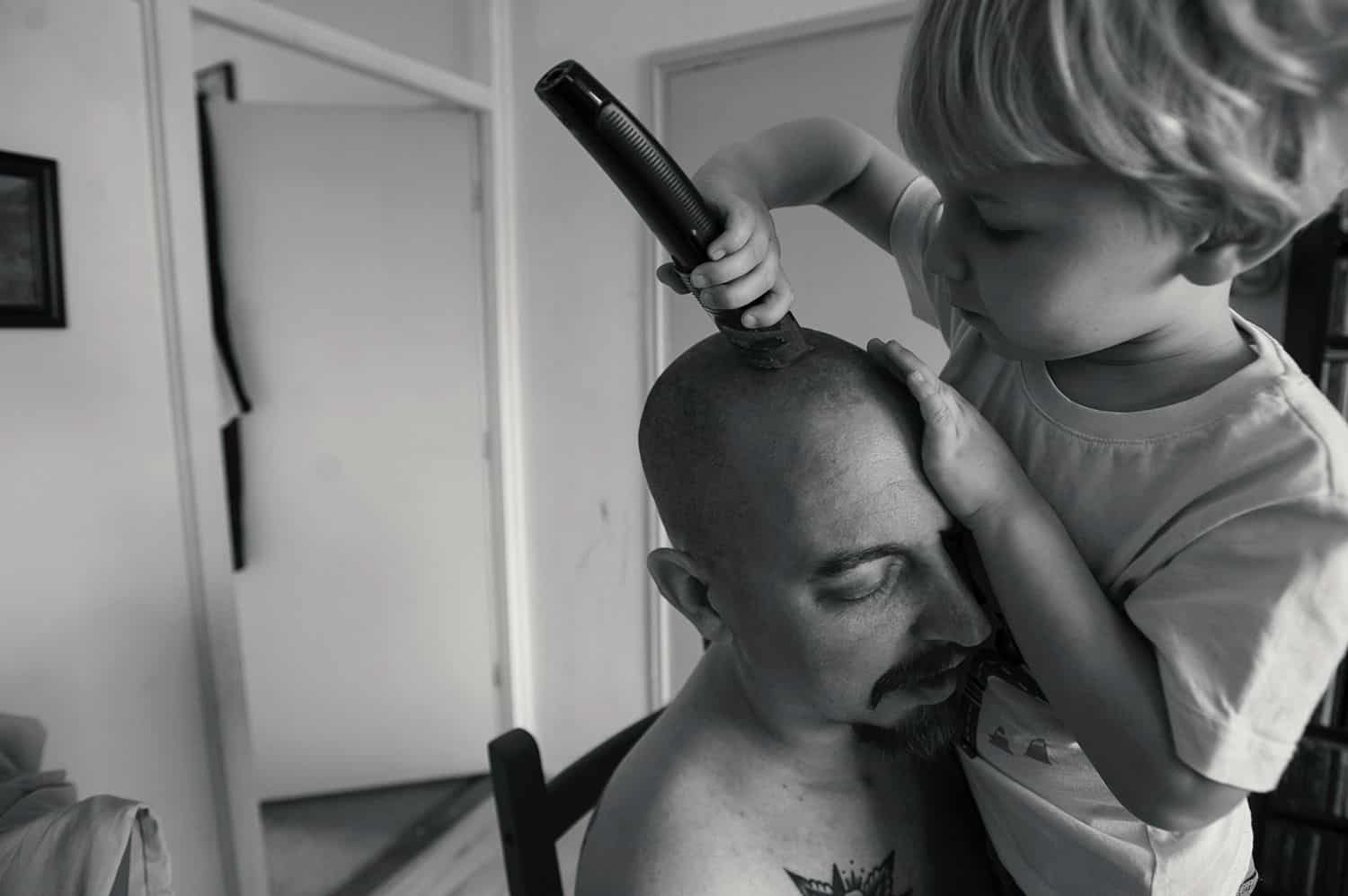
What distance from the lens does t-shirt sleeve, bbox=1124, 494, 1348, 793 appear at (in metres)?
0.41

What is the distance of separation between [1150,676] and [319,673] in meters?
2.34

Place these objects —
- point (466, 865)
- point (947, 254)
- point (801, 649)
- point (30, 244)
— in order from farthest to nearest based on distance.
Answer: point (466, 865) < point (30, 244) < point (801, 649) < point (947, 254)

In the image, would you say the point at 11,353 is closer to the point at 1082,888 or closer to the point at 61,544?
the point at 61,544

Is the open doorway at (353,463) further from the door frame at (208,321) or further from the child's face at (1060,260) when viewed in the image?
the child's face at (1060,260)

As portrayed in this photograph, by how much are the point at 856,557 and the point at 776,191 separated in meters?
0.29

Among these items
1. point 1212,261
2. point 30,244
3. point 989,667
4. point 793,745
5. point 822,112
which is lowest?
point 793,745

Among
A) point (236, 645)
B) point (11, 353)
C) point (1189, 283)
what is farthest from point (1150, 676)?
point (236, 645)

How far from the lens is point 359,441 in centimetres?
222

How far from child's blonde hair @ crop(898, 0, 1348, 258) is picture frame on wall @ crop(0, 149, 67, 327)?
1.52 meters

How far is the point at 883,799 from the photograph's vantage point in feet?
2.36

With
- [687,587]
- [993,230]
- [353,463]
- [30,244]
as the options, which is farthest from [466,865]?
[993,230]

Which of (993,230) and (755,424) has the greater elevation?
(993,230)

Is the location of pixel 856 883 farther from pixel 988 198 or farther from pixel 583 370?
pixel 583 370

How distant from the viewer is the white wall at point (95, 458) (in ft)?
4.44
